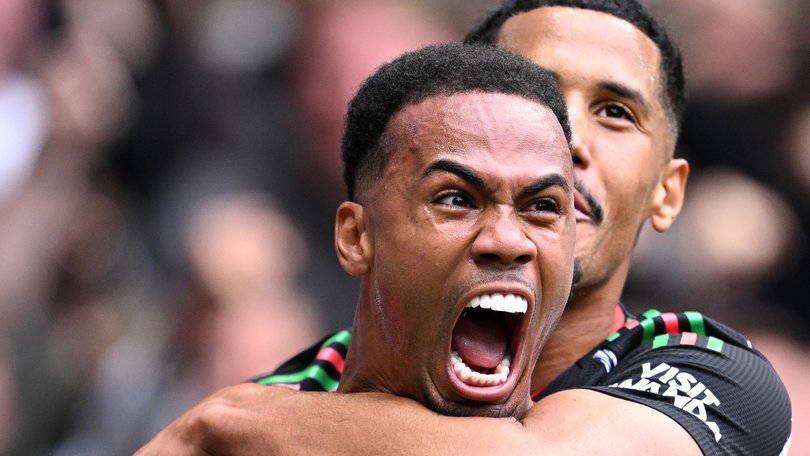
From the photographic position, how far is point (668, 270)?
6.56m

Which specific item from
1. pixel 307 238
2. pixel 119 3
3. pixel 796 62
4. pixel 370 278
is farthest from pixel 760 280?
pixel 370 278

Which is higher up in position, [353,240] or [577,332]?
[353,240]

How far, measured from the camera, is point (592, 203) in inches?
139

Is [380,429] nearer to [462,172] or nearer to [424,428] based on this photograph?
[424,428]

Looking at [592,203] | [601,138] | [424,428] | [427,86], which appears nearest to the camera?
[424,428]

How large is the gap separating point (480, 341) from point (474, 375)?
4.7 inches

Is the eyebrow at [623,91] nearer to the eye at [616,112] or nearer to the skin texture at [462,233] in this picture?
the eye at [616,112]

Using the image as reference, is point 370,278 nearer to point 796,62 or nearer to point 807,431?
point 807,431

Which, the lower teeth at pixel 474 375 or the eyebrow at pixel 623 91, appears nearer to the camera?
the lower teeth at pixel 474 375

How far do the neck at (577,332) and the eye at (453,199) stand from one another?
964 mm

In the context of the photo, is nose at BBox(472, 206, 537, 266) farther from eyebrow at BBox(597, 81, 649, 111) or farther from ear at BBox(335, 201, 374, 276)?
eyebrow at BBox(597, 81, 649, 111)

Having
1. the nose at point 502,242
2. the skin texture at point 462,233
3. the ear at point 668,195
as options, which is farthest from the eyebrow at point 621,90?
the nose at point 502,242

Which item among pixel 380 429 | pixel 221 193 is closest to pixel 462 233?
pixel 380 429

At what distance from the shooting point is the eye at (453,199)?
275 centimetres
